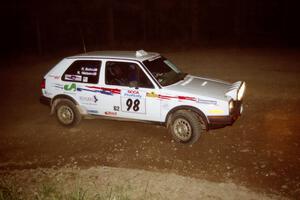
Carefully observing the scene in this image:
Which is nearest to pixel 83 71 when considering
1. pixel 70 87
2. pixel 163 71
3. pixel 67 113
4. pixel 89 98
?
pixel 70 87

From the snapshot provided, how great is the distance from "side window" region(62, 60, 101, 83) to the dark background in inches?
616

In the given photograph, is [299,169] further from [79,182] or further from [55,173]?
[55,173]

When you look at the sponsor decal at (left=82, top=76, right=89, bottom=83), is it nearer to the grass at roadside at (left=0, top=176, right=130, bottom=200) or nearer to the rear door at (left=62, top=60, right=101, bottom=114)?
the rear door at (left=62, top=60, right=101, bottom=114)

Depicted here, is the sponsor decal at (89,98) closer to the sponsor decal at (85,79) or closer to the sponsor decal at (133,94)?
the sponsor decal at (85,79)

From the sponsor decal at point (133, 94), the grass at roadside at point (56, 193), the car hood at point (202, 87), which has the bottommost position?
the grass at roadside at point (56, 193)

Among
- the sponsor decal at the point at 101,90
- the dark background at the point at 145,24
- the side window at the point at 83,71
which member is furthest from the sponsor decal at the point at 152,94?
the dark background at the point at 145,24

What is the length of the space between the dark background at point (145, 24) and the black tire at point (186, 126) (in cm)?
1749

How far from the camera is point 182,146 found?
6980mm

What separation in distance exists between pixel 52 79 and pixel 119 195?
4124 millimetres

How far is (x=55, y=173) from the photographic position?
600 cm

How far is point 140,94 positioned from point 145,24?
75.2ft

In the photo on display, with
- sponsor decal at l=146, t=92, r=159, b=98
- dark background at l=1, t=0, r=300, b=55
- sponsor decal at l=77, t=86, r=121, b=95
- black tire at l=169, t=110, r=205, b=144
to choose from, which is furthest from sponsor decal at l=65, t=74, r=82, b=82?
dark background at l=1, t=0, r=300, b=55

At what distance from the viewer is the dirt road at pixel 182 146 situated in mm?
5832

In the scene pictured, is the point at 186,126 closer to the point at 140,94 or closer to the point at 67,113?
the point at 140,94
